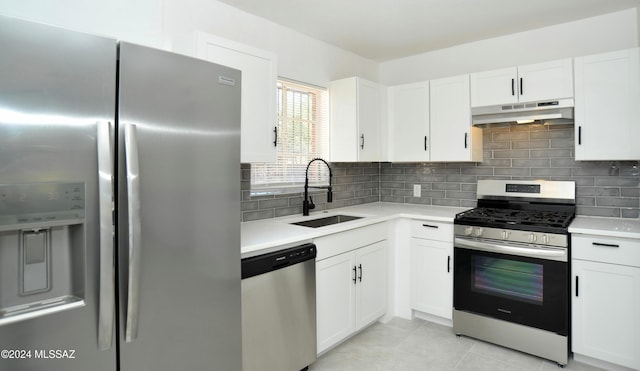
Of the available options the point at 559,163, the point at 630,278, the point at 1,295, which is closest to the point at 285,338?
the point at 1,295

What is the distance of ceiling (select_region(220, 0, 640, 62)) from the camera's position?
2645 mm

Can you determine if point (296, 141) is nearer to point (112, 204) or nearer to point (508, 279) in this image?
point (508, 279)

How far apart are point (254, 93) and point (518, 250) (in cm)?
218

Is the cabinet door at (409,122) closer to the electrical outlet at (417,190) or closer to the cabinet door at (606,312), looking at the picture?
the electrical outlet at (417,190)

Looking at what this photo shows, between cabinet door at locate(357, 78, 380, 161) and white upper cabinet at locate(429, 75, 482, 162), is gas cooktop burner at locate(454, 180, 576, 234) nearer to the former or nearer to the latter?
white upper cabinet at locate(429, 75, 482, 162)

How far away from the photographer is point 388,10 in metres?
2.76

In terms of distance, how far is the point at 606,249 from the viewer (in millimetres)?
2406

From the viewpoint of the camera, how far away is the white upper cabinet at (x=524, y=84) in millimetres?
2758

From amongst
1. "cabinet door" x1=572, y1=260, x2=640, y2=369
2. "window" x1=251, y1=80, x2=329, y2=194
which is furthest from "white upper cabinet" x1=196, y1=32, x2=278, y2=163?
"cabinet door" x1=572, y1=260, x2=640, y2=369

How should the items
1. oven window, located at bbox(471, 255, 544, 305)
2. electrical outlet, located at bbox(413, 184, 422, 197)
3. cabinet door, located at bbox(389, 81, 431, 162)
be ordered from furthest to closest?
electrical outlet, located at bbox(413, 184, 422, 197) → cabinet door, located at bbox(389, 81, 431, 162) → oven window, located at bbox(471, 255, 544, 305)

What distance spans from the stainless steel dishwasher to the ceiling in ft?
5.75

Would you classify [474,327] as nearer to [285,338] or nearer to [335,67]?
[285,338]

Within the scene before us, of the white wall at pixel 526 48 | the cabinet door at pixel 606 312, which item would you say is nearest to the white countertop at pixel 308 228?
the cabinet door at pixel 606 312

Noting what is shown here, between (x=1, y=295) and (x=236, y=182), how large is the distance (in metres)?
0.88
